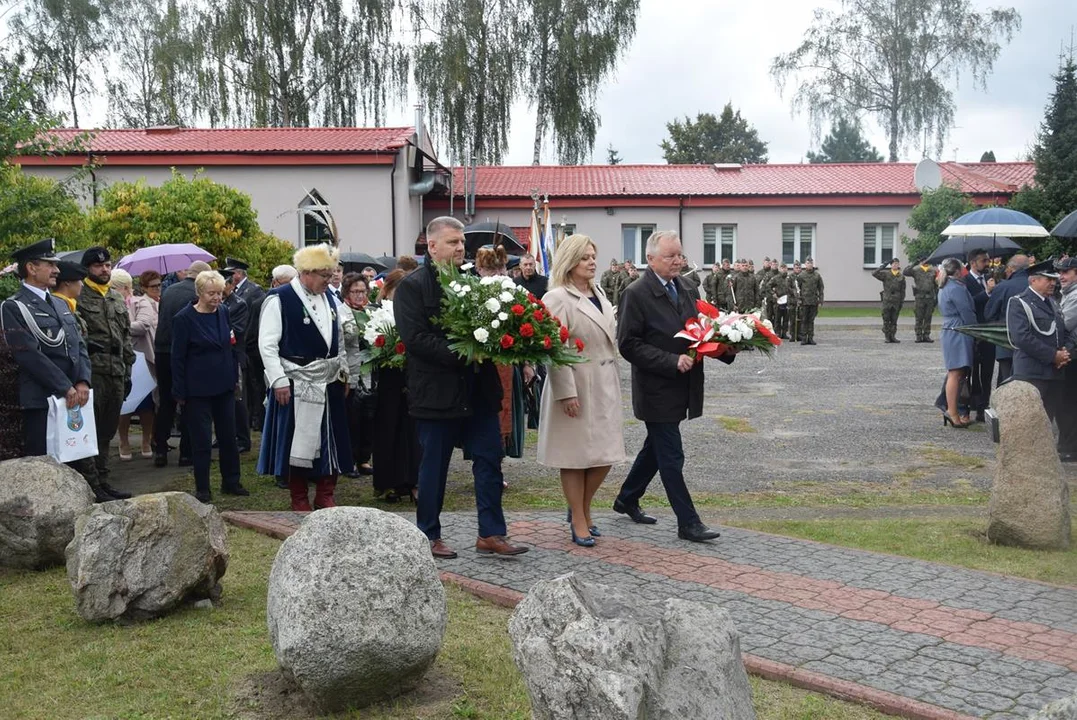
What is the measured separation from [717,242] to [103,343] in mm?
32190

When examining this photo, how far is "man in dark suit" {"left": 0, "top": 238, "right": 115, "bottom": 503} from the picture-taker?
7.96m

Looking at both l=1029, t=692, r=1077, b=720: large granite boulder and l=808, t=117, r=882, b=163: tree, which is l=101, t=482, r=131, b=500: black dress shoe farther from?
l=808, t=117, r=882, b=163: tree

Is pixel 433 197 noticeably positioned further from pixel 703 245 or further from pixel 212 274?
pixel 212 274

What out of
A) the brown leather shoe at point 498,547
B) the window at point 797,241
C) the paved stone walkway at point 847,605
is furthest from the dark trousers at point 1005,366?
the window at point 797,241

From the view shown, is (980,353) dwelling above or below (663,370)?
below

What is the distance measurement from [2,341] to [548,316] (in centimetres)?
429

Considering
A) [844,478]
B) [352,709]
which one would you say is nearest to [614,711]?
[352,709]

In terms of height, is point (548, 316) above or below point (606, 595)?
above

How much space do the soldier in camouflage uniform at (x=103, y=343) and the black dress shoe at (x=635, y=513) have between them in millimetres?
4534

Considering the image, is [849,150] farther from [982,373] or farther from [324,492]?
[324,492]

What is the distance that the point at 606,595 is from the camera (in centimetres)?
401

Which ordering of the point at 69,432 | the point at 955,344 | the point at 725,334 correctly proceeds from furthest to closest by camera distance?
the point at 955,344
the point at 69,432
the point at 725,334

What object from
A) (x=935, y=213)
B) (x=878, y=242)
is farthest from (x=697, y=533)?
(x=878, y=242)

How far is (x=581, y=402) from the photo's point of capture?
24.0ft
